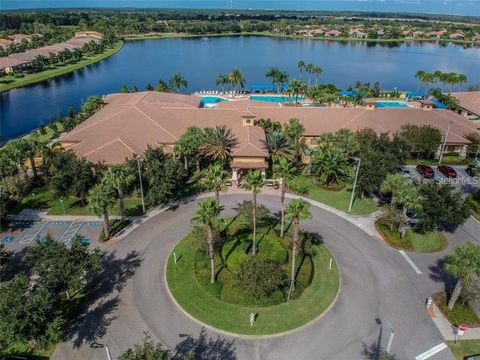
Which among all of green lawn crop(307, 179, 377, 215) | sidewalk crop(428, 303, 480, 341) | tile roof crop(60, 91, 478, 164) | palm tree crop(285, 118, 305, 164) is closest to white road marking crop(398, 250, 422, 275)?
sidewalk crop(428, 303, 480, 341)

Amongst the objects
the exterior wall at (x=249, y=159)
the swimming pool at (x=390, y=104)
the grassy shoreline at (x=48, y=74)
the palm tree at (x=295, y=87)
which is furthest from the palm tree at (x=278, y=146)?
the grassy shoreline at (x=48, y=74)

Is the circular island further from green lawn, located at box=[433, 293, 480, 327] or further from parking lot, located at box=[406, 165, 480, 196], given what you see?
parking lot, located at box=[406, 165, 480, 196]

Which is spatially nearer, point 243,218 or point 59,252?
point 59,252

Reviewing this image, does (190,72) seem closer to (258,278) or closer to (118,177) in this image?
(118,177)

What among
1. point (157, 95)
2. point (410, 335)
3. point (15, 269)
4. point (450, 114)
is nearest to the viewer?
point (410, 335)

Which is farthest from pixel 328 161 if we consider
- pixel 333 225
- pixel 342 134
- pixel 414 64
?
pixel 414 64

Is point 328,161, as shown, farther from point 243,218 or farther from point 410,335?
point 410,335

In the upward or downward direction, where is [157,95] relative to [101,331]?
upward

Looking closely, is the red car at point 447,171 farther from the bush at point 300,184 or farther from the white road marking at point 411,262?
the white road marking at point 411,262
